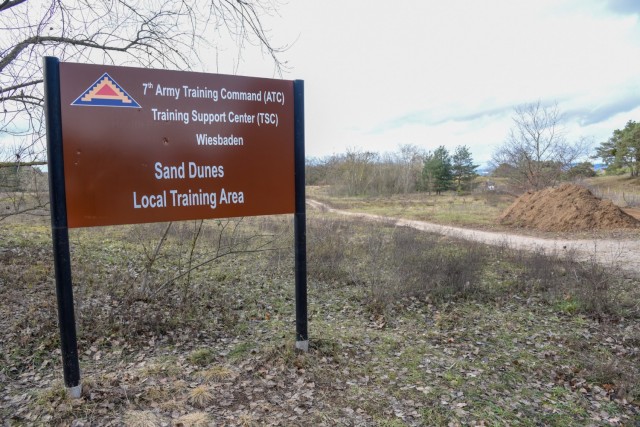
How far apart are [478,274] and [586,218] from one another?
1233 centimetres

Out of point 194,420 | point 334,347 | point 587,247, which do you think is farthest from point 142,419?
point 587,247

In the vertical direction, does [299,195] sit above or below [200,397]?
above

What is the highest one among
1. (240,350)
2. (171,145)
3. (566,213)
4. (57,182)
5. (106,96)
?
(106,96)

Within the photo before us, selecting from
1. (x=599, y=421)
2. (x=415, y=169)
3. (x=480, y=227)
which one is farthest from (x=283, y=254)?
(x=415, y=169)

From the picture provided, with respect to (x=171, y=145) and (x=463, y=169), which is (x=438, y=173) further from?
(x=171, y=145)

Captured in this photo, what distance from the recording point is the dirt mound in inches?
656

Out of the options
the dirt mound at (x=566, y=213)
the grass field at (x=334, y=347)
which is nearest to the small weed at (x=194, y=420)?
the grass field at (x=334, y=347)

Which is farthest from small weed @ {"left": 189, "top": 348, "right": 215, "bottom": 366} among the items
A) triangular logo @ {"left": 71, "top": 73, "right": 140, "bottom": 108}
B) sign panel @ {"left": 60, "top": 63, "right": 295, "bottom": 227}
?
triangular logo @ {"left": 71, "top": 73, "right": 140, "bottom": 108}

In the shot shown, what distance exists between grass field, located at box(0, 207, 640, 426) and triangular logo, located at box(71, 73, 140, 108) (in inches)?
91.3

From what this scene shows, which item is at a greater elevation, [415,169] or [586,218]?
[415,169]

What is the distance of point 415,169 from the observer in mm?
51625

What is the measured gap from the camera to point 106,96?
3158mm

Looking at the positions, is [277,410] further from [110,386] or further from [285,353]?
[110,386]

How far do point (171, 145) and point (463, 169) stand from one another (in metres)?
51.1
